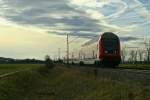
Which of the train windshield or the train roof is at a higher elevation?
the train roof

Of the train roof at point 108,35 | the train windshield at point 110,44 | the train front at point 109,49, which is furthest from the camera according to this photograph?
the train roof at point 108,35

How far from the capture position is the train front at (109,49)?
49.4 m

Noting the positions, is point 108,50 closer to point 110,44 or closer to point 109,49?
point 109,49

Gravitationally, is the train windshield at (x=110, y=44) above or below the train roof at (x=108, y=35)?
below

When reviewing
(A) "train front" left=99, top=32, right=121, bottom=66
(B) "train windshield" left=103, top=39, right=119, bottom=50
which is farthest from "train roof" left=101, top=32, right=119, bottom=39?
(B) "train windshield" left=103, top=39, right=119, bottom=50

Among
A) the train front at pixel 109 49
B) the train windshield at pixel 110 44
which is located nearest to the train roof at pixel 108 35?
the train front at pixel 109 49

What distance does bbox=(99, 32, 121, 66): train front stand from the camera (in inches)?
1944

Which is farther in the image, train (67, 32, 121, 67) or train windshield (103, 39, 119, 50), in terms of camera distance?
train windshield (103, 39, 119, 50)

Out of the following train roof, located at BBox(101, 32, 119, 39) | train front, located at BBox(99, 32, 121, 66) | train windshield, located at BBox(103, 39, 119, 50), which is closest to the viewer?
train front, located at BBox(99, 32, 121, 66)

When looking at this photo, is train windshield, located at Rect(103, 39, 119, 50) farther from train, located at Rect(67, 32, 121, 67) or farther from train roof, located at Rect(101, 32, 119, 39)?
train roof, located at Rect(101, 32, 119, 39)

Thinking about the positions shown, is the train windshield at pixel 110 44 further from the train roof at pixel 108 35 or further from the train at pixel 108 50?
the train roof at pixel 108 35

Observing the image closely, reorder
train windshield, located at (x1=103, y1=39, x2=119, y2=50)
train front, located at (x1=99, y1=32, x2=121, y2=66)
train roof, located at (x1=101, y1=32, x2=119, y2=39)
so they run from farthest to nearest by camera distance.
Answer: train roof, located at (x1=101, y1=32, x2=119, y2=39)
train windshield, located at (x1=103, y1=39, x2=119, y2=50)
train front, located at (x1=99, y1=32, x2=121, y2=66)

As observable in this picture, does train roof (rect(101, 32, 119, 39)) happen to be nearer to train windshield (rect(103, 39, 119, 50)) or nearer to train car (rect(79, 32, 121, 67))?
train car (rect(79, 32, 121, 67))

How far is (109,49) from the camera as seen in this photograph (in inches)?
1971
